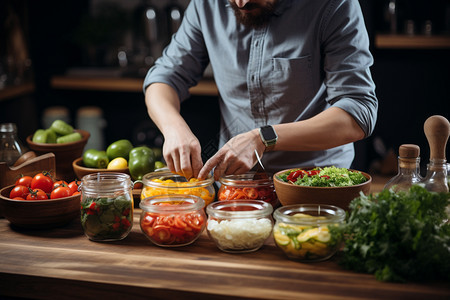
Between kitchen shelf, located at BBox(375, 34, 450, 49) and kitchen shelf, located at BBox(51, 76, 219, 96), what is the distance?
106cm

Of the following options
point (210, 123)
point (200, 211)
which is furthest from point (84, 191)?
point (210, 123)

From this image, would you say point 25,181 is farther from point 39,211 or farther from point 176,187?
point 176,187

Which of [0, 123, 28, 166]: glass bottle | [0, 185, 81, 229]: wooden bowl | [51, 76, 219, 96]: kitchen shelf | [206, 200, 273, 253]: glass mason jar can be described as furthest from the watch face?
[51, 76, 219, 96]: kitchen shelf

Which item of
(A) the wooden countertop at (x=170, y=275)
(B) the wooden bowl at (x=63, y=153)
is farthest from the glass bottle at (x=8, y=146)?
(A) the wooden countertop at (x=170, y=275)

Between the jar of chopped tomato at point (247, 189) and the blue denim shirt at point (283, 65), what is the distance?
1.33 ft

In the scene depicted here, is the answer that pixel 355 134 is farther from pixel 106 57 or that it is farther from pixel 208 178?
pixel 106 57

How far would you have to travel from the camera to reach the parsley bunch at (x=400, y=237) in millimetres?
1188

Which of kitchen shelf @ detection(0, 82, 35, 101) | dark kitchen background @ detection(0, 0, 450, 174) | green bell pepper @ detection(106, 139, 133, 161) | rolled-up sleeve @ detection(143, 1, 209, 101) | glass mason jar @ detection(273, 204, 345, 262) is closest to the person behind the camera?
glass mason jar @ detection(273, 204, 345, 262)

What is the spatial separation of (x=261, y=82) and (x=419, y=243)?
1.01 meters

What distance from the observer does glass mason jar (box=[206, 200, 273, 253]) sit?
1351 millimetres

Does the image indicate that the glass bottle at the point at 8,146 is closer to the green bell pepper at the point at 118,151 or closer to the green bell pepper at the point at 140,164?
the green bell pepper at the point at 118,151

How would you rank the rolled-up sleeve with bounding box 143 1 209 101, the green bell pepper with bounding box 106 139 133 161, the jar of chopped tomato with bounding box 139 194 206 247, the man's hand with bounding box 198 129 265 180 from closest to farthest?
1. the jar of chopped tomato with bounding box 139 194 206 247
2. the man's hand with bounding box 198 129 265 180
3. the green bell pepper with bounding box 106 139 133 161
4. the rolled-up sleeve with bounding box 143 1 209 101

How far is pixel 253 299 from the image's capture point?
114 cm

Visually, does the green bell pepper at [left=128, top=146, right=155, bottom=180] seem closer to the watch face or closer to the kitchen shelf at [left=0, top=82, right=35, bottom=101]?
the watch face
